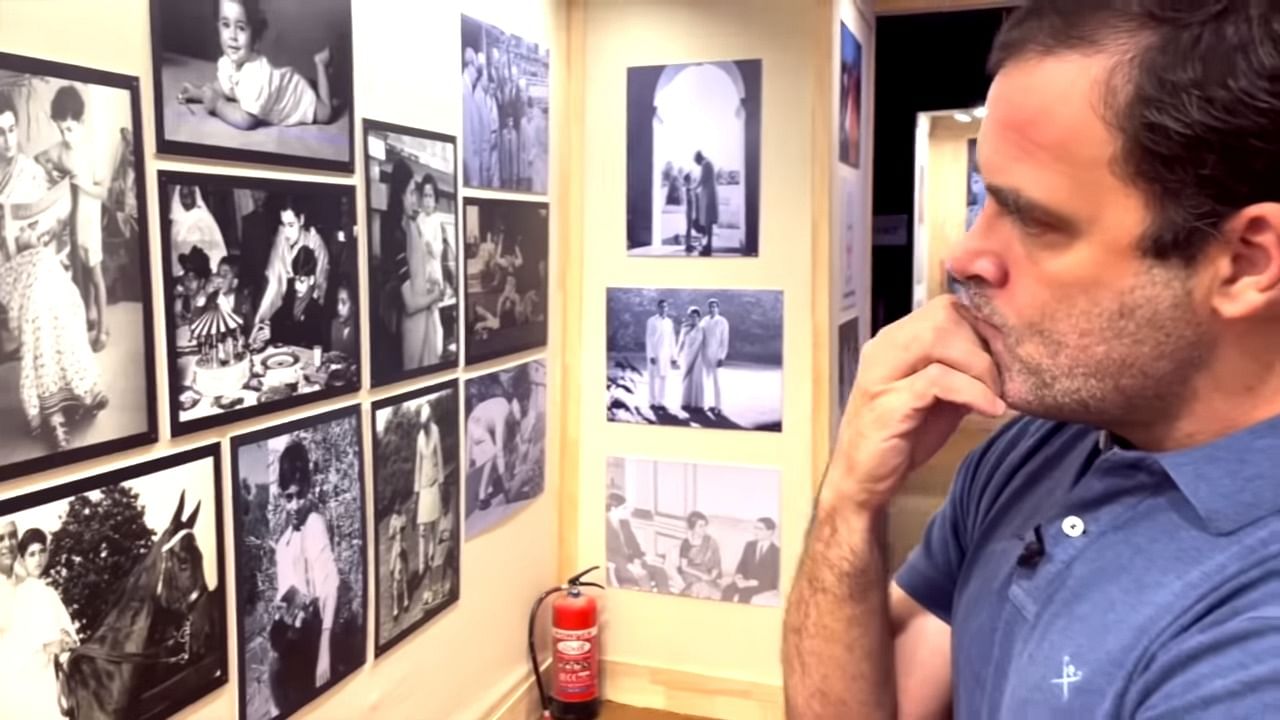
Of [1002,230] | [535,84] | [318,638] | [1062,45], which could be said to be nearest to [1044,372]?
[1002,230]

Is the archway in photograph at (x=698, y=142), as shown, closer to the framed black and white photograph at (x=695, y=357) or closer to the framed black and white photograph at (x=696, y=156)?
the framed black and white photograph at (x=696, y=156)

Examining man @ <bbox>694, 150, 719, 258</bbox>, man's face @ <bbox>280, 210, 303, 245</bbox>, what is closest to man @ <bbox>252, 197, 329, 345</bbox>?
man's face @ <bbox>280, 210, 303, 245</bbox>

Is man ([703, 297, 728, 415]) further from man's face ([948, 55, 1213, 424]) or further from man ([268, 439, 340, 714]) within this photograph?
man's face ([948, 55, 1213, 424])

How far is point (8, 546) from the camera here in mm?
1175

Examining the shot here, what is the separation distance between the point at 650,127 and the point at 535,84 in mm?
321

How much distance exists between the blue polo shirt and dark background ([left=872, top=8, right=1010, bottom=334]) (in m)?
3.83

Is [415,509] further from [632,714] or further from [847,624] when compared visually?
[847,624]

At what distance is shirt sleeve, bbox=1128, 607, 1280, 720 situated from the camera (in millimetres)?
636

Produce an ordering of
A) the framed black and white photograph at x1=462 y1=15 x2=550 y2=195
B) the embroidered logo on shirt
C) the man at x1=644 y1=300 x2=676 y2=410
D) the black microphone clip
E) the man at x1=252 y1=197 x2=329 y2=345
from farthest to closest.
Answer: the man at x1=644 y1=300 x2=676 y2=410
the framed black and white photograph at x1=462 y1=15 x2=550 y2=195
the man at x1=252 y1=197 x2=329 y2=345
the black microphone clip
the embroidered logo on shirt

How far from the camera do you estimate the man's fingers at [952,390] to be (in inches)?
36.1

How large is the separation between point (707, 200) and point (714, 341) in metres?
0.34

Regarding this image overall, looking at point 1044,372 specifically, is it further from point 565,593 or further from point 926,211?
point 926,211

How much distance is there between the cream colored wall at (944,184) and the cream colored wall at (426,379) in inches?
169

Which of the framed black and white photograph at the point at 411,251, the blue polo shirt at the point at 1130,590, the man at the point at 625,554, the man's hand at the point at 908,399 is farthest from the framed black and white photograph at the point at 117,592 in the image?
the man at the point at 625,554
